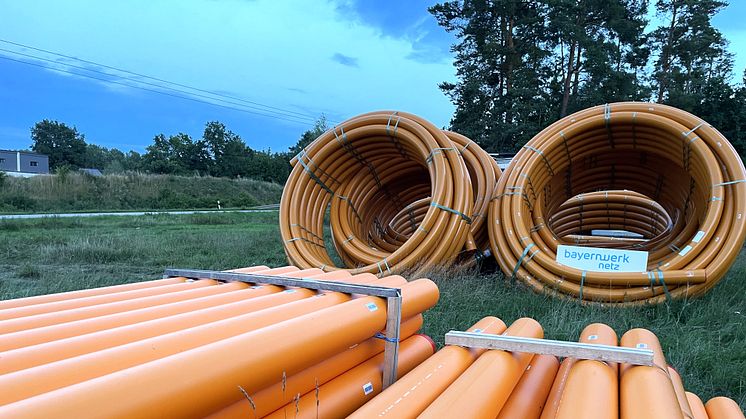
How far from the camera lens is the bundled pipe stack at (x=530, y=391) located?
1271 mm

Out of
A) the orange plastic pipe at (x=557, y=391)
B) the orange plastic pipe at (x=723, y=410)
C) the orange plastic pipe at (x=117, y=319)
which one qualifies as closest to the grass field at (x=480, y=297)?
the orange plastic pipe at (x=723, y=410)

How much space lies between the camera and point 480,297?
3979mm

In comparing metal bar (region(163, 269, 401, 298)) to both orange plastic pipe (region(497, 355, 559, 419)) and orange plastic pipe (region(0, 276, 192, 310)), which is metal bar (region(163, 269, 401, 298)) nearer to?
orange plastic pipe (region(0, 276, 192, 310))

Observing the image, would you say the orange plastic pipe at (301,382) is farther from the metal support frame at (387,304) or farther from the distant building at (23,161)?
the distant building at (23,161)

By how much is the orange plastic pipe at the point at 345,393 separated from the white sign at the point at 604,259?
9.23 ft

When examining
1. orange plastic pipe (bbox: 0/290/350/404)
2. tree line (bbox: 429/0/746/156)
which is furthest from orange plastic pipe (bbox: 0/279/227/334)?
tree line (bbox: 429/0/746/156)

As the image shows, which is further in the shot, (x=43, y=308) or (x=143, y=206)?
(x=143, y=206)

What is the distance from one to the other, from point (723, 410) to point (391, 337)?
4.46 feet

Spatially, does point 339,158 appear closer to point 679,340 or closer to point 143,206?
point 679,340

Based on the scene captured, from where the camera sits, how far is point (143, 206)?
2403 cm

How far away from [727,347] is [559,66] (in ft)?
62.3

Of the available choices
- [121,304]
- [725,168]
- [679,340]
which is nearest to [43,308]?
[121,304]

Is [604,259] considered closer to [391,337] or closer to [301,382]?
[391,337]

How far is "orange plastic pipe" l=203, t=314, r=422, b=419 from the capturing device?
1326 mm
